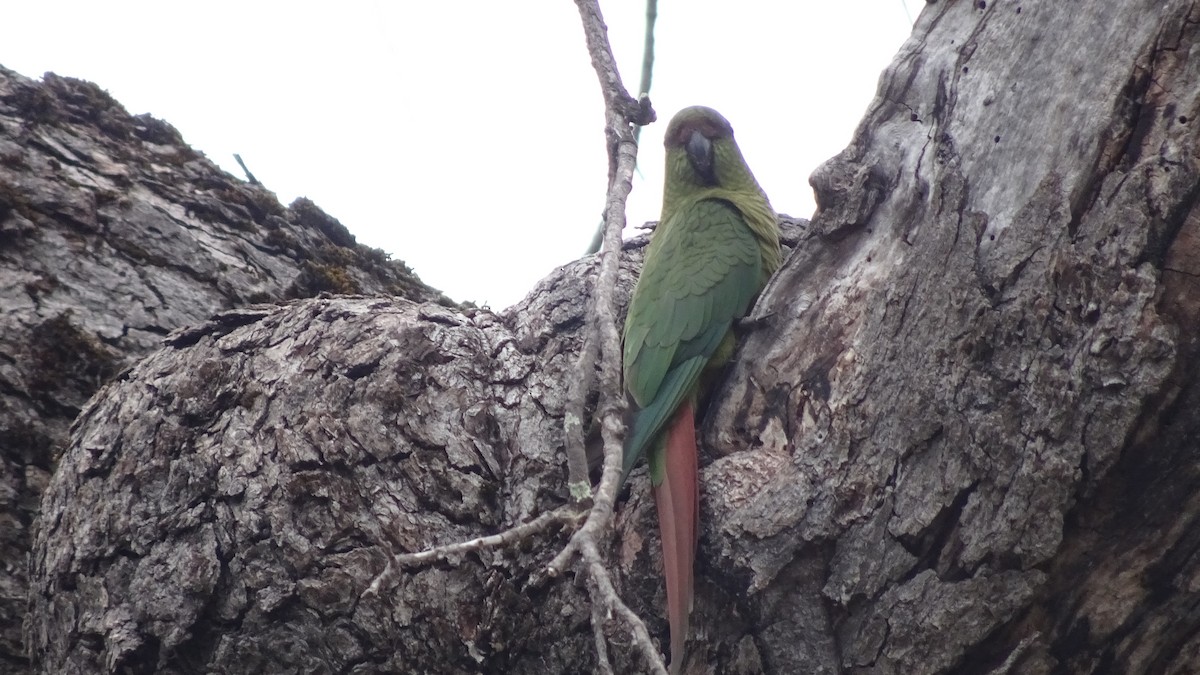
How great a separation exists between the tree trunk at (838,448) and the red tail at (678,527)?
0.05 m

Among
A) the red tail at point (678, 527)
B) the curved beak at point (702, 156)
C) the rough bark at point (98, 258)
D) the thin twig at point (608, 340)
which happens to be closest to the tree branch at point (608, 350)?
the thin twig at point (608, 340)

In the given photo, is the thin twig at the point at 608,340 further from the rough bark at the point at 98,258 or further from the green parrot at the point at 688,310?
the rough bark at the point at 98,258

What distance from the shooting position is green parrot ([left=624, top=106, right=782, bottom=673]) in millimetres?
2095

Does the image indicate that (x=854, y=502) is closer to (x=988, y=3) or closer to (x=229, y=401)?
(x=988, y=3)

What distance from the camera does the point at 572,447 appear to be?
74.2 inches

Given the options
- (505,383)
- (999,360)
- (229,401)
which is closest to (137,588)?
(229,401)

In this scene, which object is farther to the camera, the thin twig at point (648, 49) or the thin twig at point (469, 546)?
the thin twig at point (648, 49)

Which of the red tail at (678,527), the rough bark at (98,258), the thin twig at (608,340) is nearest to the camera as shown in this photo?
the thin twig at (608,340)

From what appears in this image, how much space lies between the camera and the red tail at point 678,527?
1967mm

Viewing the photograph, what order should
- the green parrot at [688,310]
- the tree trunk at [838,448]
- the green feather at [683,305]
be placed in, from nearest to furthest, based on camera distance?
1. the tree trunk at [838,448]
2. the green parrot at [688,310]
3. the green feather at [683,305]

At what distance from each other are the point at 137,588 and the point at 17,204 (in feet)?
5.75

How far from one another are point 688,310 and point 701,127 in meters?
1.41

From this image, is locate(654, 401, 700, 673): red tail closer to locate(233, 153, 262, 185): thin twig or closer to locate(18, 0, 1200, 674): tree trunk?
locate(18, 0, 1200, 674): tree trunk

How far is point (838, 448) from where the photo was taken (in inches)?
74.6
